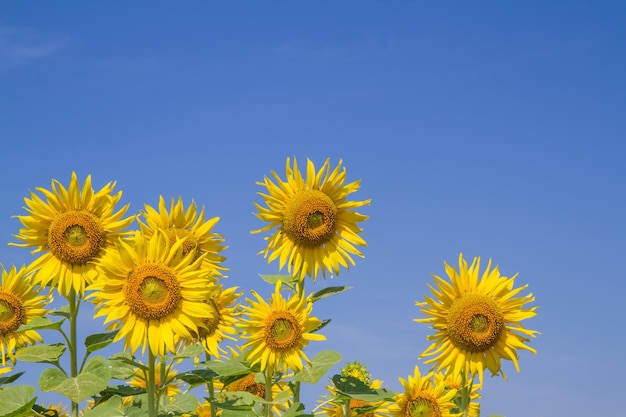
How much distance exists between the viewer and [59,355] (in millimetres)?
8641

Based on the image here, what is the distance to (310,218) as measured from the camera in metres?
9.59

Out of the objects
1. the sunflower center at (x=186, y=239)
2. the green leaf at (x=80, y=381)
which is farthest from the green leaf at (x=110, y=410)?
the sunflower center at (x=186, y=239)

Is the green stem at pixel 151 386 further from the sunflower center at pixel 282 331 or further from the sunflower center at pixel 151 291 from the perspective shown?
the sunflower center at pixel 282 331

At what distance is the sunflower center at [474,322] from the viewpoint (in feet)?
30.3

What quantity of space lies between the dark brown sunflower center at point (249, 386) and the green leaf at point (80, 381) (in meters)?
2.02

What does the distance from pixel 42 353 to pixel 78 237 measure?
1.25m

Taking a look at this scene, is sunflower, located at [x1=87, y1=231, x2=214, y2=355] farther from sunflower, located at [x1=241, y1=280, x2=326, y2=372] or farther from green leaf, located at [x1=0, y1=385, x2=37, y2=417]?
green leaf, located at [x1=0, y1=385, x2=37, y2=417]

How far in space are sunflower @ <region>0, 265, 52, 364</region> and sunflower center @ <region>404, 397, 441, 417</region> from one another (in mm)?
4516

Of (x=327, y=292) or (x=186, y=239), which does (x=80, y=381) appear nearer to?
(x=186, y=239)

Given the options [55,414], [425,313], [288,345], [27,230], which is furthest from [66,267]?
[425,313]

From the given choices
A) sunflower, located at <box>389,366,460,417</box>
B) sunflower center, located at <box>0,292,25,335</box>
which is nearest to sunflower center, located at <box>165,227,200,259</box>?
sunflower center, located at <box>0,292,25,335</box>

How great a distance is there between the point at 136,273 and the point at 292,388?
97.1 inches

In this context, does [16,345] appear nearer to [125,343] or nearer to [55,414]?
[55,414]

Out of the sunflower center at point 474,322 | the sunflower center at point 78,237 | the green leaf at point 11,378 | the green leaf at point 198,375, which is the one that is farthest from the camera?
the sunflower center at point 474,322
